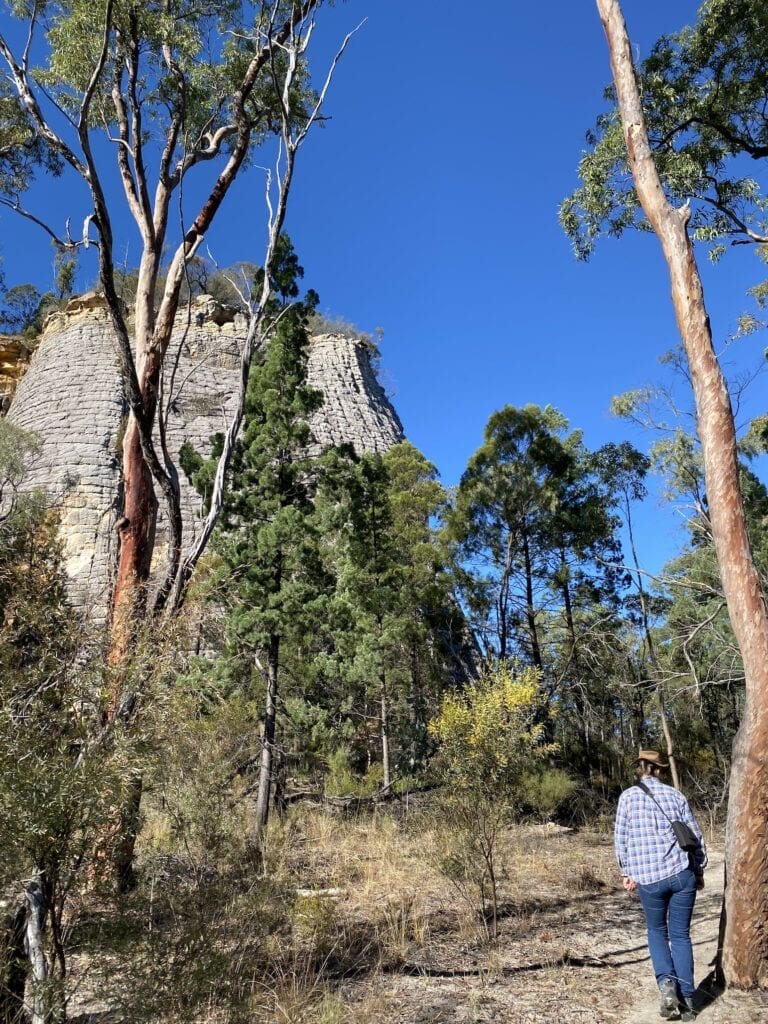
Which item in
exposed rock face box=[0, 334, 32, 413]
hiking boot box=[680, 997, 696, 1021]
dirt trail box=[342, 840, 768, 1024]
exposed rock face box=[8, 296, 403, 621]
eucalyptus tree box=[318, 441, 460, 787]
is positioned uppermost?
exposed rock face box=[0, 334, 32, 413]

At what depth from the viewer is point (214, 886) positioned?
14.4 feet

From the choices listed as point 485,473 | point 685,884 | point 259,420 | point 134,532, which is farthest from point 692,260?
point 485,473

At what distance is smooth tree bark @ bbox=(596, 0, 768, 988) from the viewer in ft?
12.7

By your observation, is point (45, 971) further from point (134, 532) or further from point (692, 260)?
point (692, 260)

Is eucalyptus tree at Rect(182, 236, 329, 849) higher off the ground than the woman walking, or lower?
higher

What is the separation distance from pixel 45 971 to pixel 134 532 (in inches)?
121

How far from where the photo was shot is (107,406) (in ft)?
72.0

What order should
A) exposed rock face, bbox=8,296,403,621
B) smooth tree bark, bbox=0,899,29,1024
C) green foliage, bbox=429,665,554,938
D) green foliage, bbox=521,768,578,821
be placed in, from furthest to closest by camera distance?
1. exposed rock face, bbox=8,296,403,621
2. green foliage, bbox=521,768,578,821
3. green foliage, bbox=429,665,554,938
4. smooth tree bark, bbox=0,899,29,1024

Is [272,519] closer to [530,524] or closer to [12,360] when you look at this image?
[530,524]

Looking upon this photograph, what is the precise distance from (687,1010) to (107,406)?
22228 mm

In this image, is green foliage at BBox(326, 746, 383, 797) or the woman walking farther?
green foliage at BBox(326, 746, 383, 797)

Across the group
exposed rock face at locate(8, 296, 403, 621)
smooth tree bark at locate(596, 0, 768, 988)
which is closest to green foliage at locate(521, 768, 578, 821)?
smooth tree bark at locate(596, 0, 768, 988)

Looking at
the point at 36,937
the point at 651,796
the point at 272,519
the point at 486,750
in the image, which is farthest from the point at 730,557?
the point at 272,519

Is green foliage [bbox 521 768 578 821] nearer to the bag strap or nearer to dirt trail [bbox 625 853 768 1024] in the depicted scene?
dirt trail [bbox 625 853 768 1024]
